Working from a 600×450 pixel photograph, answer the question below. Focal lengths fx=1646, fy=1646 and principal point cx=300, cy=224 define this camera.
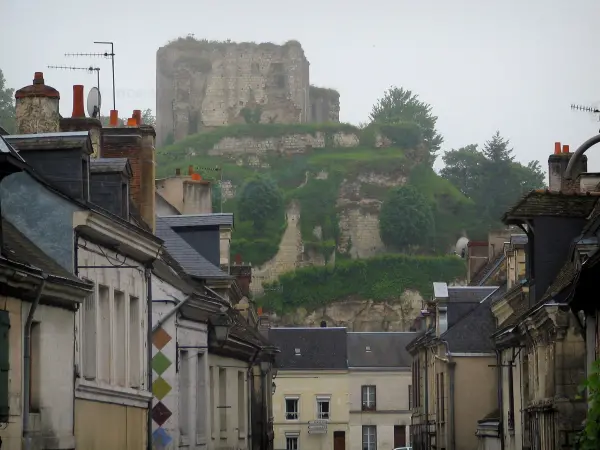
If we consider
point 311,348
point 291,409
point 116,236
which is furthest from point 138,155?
point 311,348

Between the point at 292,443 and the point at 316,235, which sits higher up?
the point at 316,235

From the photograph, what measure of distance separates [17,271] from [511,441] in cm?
1892

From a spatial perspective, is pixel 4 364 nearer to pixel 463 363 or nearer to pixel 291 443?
pixel 463 363

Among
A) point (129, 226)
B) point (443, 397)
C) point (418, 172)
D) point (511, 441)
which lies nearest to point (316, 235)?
point (418, 172)

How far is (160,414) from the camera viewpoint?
24719mm

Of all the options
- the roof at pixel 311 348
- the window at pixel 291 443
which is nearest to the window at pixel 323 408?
the roof at pixel 311 348

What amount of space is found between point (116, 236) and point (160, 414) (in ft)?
17.1

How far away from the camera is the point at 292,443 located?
79188 mm

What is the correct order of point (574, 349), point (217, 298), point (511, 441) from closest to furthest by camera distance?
point (574, 349) < point (217, 298) < point (511, 441)

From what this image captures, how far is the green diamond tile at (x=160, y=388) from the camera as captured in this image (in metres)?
24.6

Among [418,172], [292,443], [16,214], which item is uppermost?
[418,172]

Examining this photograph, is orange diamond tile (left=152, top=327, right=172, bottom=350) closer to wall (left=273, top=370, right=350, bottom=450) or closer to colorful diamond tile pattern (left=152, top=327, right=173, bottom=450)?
colorful diamond tile pattern (left=152, top=327, right=173, bottom=450)

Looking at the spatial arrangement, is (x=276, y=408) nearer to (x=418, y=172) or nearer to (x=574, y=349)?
(x=574, y=349)

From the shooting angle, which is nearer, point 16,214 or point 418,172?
point 16,214
